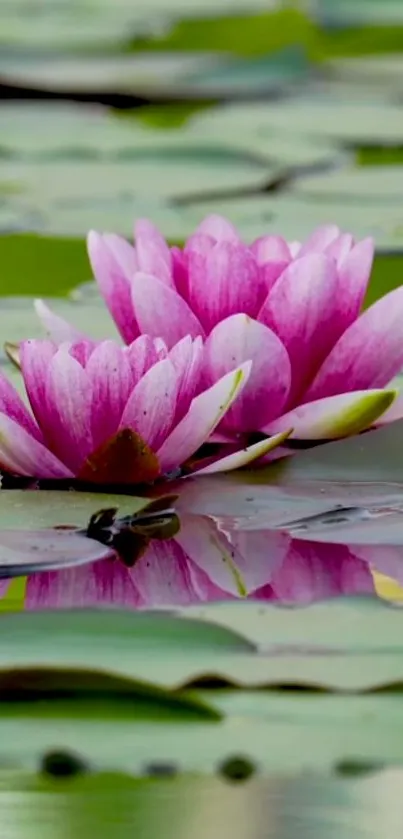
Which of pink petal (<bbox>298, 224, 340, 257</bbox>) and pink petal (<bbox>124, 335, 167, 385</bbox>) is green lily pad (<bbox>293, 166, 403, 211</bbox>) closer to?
pink petal (<bbox>298, 224, 340, 257</bbox>)

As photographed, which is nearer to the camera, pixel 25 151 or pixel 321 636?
pixel 321 636

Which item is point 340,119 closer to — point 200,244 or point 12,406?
point 200,244

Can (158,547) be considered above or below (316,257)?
below

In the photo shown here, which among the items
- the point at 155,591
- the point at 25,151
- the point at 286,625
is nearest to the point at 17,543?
the point at 155,591

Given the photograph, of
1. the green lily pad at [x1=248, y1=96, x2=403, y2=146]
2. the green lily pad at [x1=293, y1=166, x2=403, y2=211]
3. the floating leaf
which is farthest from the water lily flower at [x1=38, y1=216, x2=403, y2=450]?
the green lily pad at [x1=248, y1=96, x2=403, y2=146]

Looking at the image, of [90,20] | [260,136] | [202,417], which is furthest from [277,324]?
[90,20]

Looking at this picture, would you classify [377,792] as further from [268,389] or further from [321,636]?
[268,389]

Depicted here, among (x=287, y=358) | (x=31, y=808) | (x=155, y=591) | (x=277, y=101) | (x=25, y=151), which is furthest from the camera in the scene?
(x=277, y=101)
